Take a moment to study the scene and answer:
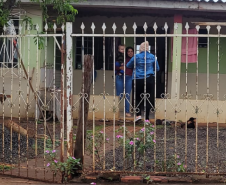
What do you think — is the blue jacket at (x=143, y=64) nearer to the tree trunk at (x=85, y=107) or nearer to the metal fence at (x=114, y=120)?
the metal fence at (x=114, y=120)

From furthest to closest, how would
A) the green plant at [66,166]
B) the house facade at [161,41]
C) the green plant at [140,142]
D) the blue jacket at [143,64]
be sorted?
the house facade at [161,41], the blue jacket at [143,64], the green plant at [140,142], the green plant at [66,166]

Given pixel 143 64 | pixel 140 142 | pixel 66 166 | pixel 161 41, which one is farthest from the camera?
pixel 161 41

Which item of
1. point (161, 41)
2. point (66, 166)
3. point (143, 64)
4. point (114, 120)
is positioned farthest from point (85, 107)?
point (161, 41)

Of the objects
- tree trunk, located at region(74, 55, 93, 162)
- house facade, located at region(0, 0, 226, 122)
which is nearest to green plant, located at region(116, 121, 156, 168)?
tree trunk, located at region(74, 55, 93, 162)

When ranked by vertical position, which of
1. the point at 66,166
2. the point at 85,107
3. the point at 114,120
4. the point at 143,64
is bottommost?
the point at 66,166

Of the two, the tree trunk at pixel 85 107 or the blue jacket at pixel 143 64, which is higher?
the blue jacket at pixel 143 64

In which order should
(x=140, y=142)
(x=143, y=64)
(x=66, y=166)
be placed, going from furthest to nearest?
1. (x=143, y=64)
2. (x=140, y=142)
3. (x=66, y=166)

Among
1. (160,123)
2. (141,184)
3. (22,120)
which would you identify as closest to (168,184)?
(141,184)

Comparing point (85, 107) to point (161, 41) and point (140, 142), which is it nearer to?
point (140, 142)

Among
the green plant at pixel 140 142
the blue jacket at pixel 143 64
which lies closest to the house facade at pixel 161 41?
the blue jacket at pixel 143 64

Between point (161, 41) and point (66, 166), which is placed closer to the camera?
point (66, 166)

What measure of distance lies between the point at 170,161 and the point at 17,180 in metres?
1.93

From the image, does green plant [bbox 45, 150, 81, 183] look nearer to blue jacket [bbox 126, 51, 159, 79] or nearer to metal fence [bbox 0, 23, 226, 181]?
metal fence [bbox 0, 23, 226, 181]

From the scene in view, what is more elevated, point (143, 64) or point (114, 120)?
point (143, 64)
